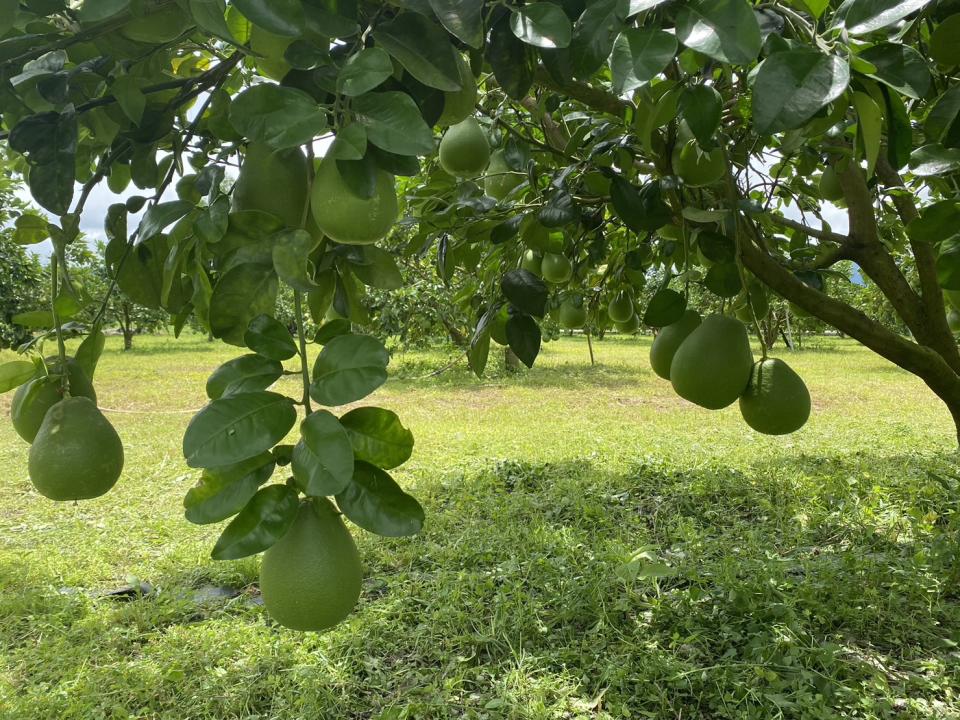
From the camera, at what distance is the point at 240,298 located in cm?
61

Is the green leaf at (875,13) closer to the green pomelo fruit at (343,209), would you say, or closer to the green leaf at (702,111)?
the green leaf at (702,111)

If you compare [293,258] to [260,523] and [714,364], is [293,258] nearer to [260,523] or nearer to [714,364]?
[260,523]

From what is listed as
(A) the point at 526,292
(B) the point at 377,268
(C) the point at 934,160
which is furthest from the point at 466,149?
(C) the point at 934,160

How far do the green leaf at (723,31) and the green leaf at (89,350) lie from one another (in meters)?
0.67

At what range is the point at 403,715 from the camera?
2.21m

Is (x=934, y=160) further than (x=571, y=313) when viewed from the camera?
No

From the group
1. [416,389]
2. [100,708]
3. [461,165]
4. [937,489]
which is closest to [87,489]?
[461,165]

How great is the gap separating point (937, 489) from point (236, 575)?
396 cm

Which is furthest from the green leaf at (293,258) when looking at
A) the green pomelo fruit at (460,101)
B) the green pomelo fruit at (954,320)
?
the green pomelo fruit at (954,320)

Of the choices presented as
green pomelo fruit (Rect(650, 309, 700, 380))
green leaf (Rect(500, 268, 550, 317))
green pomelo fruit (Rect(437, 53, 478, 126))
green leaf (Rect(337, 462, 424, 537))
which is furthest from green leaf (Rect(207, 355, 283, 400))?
green pomelo fruit (Rect(650, 309, 700, 380))

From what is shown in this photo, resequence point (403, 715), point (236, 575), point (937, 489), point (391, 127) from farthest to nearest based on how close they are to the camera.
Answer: point (937, 489)
point (236, 575)
point (403, 715)
point (391, 127)

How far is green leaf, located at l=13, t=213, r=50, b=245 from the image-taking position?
2.48ft

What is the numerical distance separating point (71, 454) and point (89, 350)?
148 mm

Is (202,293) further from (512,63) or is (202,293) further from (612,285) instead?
(612,285)
